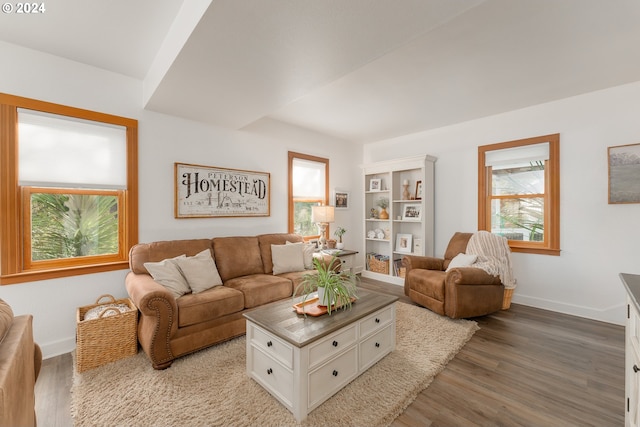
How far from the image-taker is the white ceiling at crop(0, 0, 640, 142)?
1.56m

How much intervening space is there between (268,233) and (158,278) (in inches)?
67.1

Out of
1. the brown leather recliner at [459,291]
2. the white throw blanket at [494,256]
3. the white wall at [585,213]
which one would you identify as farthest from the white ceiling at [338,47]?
the brown leather recliner at [459,291]

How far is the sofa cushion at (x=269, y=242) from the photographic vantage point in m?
3.41

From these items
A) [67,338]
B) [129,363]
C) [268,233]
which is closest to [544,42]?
[268,233]

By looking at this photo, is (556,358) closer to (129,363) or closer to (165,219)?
(129,363)

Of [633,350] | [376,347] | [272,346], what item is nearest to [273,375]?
[272,346]

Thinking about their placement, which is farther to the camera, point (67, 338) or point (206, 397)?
point (67, 338)

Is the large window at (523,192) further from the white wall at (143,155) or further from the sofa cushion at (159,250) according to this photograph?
the sofa cushion at (159,250)

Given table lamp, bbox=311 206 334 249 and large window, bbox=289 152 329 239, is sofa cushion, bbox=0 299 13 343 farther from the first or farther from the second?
table lamp, bbox=311 206 334 249

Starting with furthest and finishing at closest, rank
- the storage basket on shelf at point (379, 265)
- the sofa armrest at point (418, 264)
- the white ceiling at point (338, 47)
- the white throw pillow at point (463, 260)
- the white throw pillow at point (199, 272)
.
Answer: the storage basket on shelf at point (379, 265)
the sofa armrest at point (418, 264)
the white throw pillow at point (463, 260)
the white throw pillow at point (199, 272)
the white ceiling at point (338, 47)

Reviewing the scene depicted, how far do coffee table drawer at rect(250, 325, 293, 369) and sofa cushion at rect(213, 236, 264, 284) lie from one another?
1257 millimetres

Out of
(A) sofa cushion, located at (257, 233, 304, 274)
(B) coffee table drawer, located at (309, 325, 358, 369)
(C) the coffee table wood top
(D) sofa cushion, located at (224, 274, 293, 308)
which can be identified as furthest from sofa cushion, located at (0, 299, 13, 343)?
(A) sofa cushion, located at (257, 233, 304, 274)

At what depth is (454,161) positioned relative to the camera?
4.24m

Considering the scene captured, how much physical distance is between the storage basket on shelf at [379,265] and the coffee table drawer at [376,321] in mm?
2506
